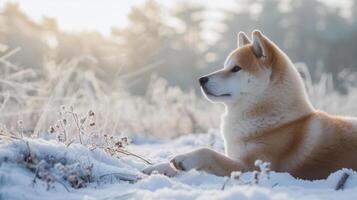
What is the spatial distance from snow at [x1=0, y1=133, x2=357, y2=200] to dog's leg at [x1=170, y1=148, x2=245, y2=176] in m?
0.08

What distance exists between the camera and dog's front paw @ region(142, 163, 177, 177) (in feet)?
10.3

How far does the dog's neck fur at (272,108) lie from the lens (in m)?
3.73

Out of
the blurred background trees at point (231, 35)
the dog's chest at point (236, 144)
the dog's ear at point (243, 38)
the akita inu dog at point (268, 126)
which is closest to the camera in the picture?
the akita inu dog at point (268, 126)

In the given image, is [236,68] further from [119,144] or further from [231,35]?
[231,35]

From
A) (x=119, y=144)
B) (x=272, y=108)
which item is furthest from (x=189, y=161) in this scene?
(x=272, y=108)

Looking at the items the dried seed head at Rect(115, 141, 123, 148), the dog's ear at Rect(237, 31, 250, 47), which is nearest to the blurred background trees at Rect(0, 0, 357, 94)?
the dog's ear at Rect(237, 31, 250, 47)

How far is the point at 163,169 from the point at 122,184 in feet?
1.48

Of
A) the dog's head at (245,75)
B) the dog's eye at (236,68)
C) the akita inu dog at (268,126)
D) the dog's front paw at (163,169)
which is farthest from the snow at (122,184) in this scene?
the dog's eye at (236,68)

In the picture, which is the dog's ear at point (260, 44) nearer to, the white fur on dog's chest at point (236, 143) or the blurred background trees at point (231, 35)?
the white fur on dog's chest at point (236, 143)

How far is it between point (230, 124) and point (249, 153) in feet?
1.35

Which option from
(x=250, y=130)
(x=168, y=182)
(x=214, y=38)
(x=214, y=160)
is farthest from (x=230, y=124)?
(x=214, y=38)

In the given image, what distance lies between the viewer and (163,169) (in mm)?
3154

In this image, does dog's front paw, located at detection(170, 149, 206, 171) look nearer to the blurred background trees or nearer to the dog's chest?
the dog's chest

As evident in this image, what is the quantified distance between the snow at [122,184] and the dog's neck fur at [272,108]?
0.69 m
